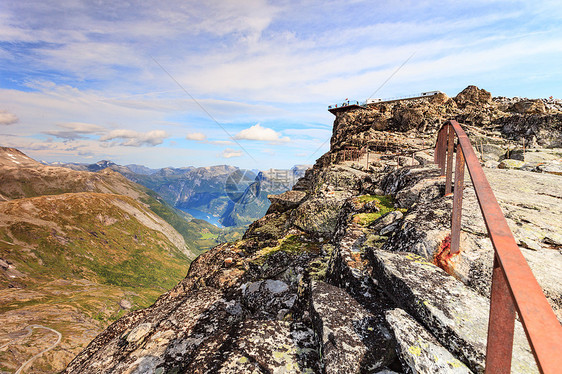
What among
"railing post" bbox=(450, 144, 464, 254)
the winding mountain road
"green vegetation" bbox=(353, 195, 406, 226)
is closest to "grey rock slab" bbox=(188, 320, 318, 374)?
"railing post" bbox=(450, 144, 464, 254)

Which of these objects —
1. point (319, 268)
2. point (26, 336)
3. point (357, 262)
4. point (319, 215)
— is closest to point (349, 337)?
point (357, 262)

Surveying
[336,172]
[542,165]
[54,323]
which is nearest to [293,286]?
[336,172]

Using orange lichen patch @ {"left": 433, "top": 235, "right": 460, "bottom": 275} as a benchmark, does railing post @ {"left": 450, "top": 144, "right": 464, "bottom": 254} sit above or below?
above

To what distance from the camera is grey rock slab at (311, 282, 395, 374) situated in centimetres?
427

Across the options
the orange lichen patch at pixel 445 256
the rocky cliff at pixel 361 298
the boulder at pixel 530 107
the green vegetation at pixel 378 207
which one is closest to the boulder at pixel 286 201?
the rocky cliff at pixel 361 298

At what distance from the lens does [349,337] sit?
15.3ft

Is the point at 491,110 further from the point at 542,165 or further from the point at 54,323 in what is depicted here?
the point at 54,323

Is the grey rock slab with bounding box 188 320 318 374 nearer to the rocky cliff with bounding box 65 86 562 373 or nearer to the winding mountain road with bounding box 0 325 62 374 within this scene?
the rocky cliff with bounding box 65 86 562 373

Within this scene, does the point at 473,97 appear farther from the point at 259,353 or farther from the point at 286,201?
the point at 259,353

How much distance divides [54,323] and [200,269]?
19233 centimetres

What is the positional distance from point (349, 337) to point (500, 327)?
256 centimetres

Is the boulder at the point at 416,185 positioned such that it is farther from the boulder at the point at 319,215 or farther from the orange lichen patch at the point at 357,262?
the orange lichen patch at the point at 357,262

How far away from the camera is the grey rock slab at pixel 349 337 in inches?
168

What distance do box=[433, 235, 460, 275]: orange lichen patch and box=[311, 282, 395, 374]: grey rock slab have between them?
2135mm
